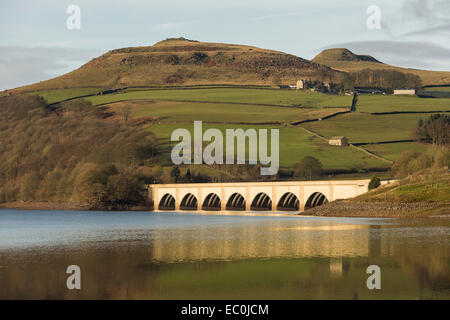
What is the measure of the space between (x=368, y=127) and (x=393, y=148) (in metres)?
22.6

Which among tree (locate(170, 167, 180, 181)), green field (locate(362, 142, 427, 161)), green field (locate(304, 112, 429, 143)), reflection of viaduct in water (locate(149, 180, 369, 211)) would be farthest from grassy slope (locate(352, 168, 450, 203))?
green field (locate(304, 112, 429, 143))

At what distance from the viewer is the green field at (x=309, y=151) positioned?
15638 centimetres

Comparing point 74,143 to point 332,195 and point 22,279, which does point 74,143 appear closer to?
point 332,195

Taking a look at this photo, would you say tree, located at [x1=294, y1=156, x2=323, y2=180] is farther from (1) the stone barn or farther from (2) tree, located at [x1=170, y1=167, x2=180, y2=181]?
(2) tree, located at [x1=170, y1=167, x2=180, y2=181]

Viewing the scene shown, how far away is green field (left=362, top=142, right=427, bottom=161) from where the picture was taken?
6417 inches

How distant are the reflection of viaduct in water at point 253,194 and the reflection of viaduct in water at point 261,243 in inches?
1465

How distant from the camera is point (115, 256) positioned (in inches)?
2163

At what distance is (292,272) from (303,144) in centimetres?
13132

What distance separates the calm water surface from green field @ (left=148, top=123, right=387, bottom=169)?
78781 mm

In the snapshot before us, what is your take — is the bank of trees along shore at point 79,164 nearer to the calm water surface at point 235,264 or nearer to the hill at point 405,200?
Result: the hill at point 405,200

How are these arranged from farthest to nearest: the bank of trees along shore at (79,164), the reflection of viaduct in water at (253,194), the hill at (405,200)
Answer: the bank of trees along shore at (79,164) → the reflection of viaduct in water at (253,194) → the hill at (405,200)

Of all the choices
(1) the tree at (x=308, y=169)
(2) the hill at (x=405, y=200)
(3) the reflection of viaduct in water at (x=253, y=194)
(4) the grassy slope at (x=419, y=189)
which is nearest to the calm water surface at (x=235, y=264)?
(2) the hill at (x=405, y=200)

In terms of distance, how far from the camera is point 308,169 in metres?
150

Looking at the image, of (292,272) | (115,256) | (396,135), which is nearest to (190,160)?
(396,135)
